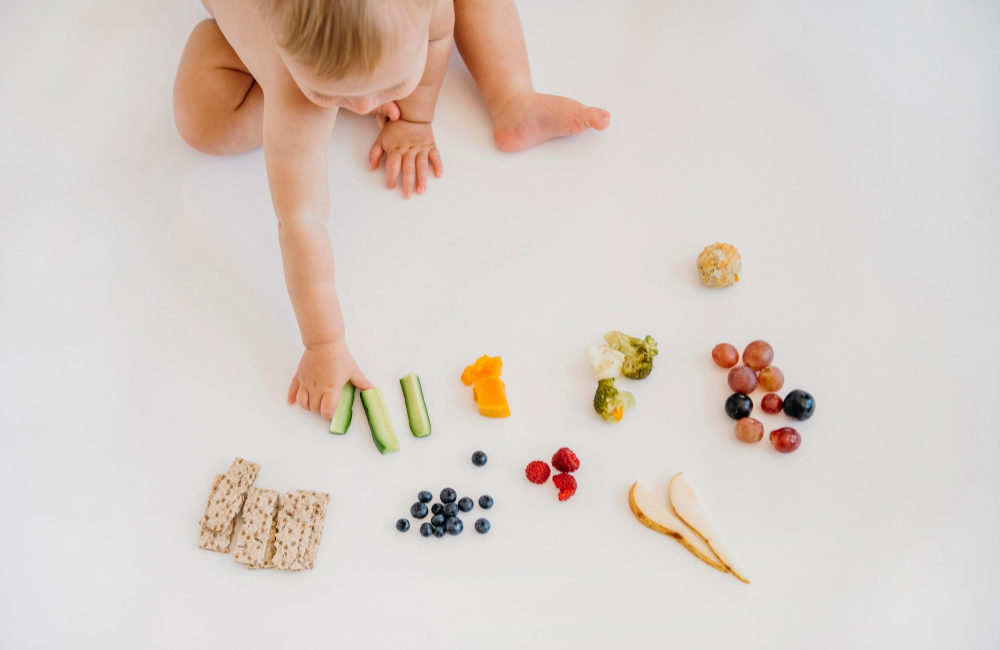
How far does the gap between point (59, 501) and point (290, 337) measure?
1.29ft

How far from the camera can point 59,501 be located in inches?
45.8

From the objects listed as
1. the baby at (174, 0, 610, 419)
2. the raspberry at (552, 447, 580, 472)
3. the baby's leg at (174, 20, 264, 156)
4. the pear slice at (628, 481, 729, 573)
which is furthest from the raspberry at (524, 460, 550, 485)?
the baby's leg at (174, 20, 264, 156)

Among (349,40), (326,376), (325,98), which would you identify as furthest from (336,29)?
(326,376)

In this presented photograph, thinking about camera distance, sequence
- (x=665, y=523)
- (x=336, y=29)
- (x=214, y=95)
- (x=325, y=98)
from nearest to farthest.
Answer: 1. (x=336, y=29)
2. (x=325, y=98)
3. (x=665, y=523)
4. (x=214, y=95)

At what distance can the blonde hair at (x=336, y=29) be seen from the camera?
0.79 metres

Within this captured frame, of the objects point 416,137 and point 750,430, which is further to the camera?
point 416,137

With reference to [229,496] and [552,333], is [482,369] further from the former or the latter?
[229,496]

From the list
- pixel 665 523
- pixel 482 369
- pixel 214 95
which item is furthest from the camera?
pixel 214 95

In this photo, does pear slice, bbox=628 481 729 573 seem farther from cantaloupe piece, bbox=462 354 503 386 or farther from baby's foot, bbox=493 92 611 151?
baby's foot, bbox=493 92 611 151

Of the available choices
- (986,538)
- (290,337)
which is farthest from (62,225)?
(986,538)

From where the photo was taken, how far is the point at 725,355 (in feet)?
3.85

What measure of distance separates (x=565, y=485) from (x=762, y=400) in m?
0.31

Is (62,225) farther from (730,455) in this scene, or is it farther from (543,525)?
(730,455)

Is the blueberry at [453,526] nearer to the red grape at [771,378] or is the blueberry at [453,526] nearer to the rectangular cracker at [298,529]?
the rectangular cracker at [298,529]
